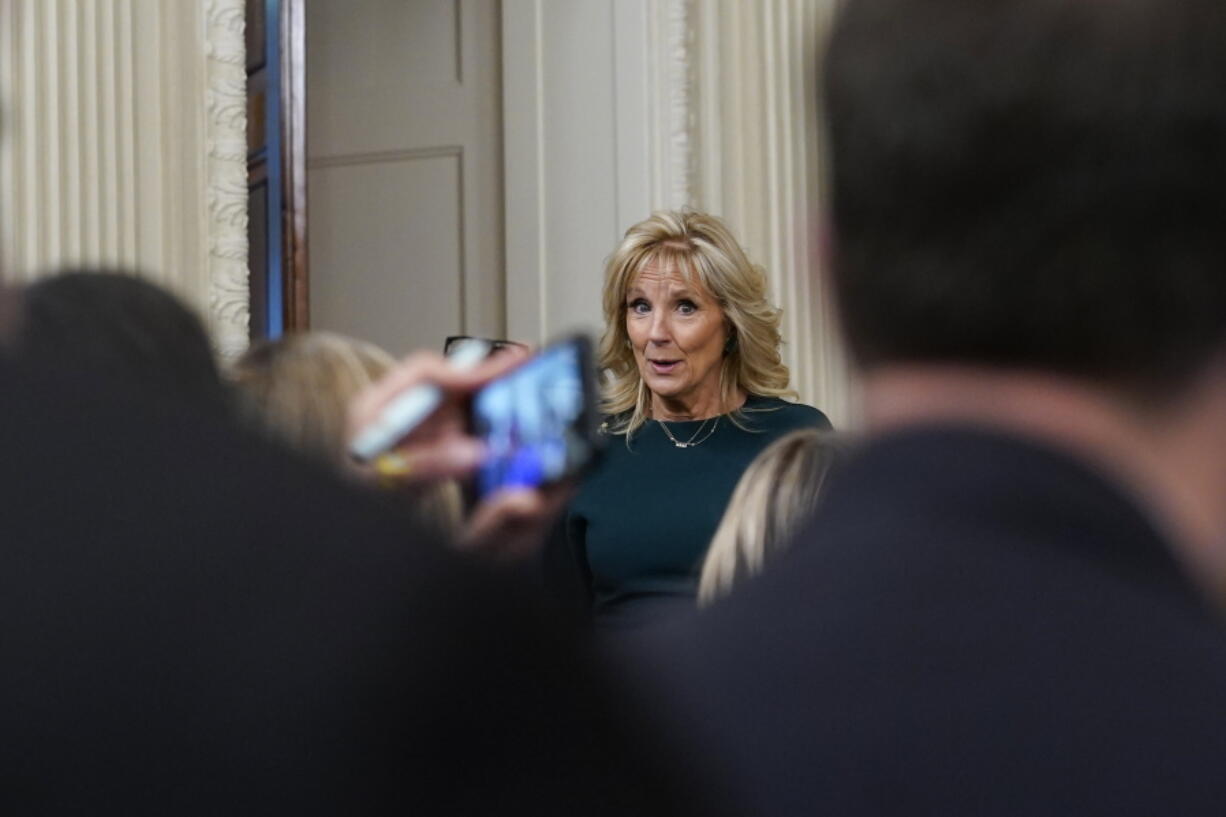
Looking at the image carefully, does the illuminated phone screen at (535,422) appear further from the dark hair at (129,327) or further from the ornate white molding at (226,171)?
the ornate white molding at (226,171)

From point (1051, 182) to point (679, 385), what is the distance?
299 centimetres

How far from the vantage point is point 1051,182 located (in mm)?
775

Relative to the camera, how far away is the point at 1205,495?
→ 81 cm

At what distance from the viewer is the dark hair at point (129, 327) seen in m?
0.75

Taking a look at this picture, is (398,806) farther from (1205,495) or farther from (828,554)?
(1205,495)

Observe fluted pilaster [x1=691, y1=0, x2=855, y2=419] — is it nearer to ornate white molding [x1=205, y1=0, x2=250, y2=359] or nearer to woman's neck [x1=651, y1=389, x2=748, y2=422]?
ornate white molding [x1=205, y1=0, x2=250, y2=359]

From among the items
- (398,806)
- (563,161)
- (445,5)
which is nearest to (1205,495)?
(398,806)

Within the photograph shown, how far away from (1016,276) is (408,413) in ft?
0.91

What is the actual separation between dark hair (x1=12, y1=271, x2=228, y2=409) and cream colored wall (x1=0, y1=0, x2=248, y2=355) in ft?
9.84

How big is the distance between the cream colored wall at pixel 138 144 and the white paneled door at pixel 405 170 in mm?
1604

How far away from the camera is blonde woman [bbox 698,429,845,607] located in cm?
191

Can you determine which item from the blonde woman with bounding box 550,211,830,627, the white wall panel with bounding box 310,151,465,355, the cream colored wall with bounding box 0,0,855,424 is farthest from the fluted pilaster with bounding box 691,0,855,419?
the blonde woman with bounding box 550,211,830,627

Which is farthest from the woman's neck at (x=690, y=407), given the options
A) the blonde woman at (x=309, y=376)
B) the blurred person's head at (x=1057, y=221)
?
the blurred person's head at (x=1057, y=221)

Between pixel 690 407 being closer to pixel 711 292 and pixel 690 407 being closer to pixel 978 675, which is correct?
pixel 711 292
